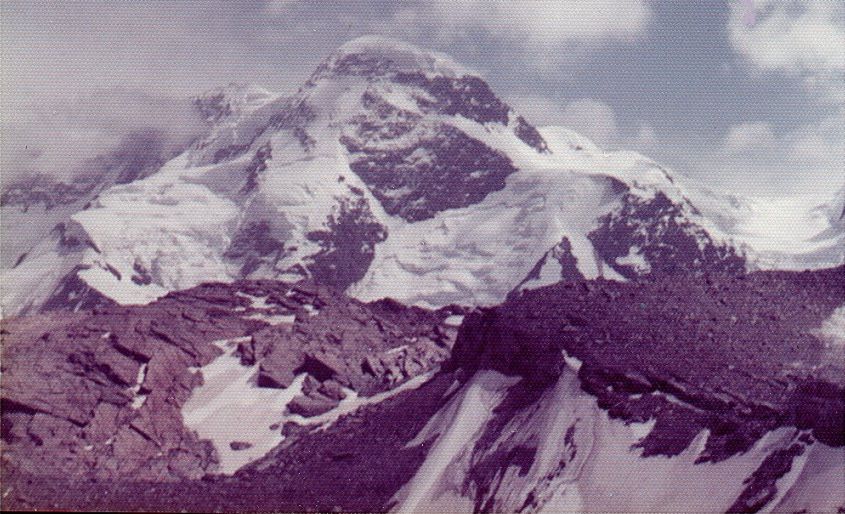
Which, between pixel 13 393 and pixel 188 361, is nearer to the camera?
pixel 13 393

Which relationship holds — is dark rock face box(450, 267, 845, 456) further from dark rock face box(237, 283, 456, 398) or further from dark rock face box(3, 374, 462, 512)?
dark rock face box(237, 283, 456, 398)

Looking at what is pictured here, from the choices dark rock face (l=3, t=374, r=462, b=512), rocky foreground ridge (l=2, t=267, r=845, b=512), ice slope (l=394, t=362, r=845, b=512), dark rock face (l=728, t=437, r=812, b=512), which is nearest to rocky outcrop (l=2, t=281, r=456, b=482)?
rocky foreground ridge (l=2, t=267, r=845, b=512)

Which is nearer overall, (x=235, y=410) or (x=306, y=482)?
(x=306, y=482)

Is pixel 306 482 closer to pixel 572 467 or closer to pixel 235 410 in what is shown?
pixel 572 467

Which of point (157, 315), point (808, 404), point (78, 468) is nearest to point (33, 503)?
point (78, 468)

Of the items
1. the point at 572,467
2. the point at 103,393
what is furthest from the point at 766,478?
the point at 103,393

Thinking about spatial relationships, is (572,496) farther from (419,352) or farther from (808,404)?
(419,352)
